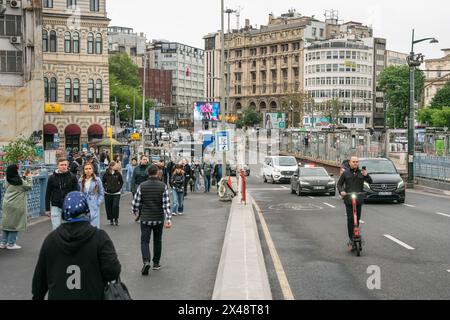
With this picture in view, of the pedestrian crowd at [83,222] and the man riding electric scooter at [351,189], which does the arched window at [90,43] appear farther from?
the man riding electric scooter at [351,189]

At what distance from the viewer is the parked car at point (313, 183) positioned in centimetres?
2917

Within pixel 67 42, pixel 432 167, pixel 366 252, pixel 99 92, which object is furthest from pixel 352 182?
pixel 99 92

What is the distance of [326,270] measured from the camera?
1095 cm

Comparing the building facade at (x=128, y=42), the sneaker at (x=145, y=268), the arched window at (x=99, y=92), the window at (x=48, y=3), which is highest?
the building facade at (x=128, y=42)

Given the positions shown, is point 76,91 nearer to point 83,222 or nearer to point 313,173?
point 313,173

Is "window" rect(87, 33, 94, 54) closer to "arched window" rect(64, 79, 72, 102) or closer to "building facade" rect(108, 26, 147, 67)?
"arched window" rect(64, 79, 72, 102)

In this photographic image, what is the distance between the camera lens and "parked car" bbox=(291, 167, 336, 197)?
29.2 meters

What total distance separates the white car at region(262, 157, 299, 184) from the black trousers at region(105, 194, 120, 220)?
23727 millimetres

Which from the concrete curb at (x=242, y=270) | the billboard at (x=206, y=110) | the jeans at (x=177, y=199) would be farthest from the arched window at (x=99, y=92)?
the concrete curb at (x=242, y=270)

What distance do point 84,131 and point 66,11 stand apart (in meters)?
11.7

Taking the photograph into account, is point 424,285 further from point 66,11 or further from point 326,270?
point 66,11

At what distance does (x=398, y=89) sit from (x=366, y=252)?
9836cm
